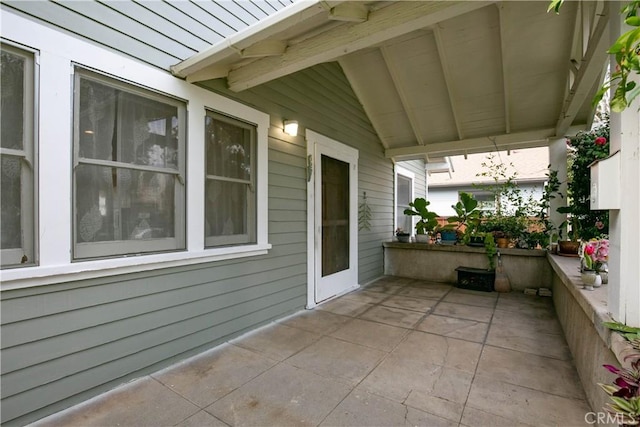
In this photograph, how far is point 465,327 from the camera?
3.31 m

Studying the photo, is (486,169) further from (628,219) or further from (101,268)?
(101,268)

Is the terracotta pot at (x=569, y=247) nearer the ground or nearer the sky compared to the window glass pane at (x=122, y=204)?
nearer the ground

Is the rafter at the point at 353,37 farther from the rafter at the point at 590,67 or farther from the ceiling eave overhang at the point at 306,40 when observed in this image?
the rafter at the point at 590,67

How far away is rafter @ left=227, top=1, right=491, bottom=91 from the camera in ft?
6.68

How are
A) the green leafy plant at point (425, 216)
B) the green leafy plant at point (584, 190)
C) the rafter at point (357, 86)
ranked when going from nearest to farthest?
the green leafy plant at point (584, 190), the rafter at point (357, 86), the green leafy plant at point (425, 216)

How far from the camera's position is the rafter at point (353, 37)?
6.68ft

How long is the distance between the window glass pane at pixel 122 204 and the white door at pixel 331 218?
1.94 m

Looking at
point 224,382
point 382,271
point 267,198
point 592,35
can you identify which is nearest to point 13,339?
point 224,382

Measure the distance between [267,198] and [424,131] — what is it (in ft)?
11.9

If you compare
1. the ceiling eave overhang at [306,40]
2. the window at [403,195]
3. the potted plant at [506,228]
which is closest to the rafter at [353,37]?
the ceiling eave overhang at [306,40]

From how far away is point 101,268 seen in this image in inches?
79.0

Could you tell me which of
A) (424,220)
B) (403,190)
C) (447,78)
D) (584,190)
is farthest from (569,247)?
(403,190)

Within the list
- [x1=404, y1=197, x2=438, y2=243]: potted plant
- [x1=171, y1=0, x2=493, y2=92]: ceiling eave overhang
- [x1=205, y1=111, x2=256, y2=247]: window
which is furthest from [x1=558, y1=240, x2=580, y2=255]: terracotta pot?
[x1=205, y1=111, x2=256, y2=247]: window

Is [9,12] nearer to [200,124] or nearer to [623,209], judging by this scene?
[200,124]
